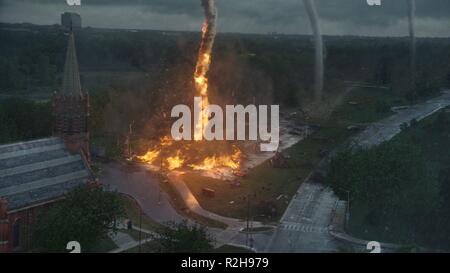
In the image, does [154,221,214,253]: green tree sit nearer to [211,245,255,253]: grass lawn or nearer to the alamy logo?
[211,245,255,253]: grass lawn

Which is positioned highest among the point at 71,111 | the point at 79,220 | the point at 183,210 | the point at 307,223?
the point at 71,111

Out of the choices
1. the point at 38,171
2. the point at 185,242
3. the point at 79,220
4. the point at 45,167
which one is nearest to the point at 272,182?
the point at 45,167

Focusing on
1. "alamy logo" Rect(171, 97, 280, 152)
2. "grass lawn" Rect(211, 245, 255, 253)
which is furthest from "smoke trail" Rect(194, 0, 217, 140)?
"grass lawn" Rect(211, 245, 255, 253)

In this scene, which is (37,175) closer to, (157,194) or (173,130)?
(157,194)

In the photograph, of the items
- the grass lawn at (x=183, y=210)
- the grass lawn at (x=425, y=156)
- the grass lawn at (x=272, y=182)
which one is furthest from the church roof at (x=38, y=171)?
the grass lawn at (x=425, y=156)

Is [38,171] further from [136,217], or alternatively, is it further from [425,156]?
[425,156]

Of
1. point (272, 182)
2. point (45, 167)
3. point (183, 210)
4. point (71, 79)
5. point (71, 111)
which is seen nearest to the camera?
point (45, 167)

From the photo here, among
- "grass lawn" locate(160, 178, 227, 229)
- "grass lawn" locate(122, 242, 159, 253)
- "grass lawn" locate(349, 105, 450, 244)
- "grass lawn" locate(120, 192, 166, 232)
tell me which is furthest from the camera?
"grass lawn" locate(160, 178, 227, 229)
